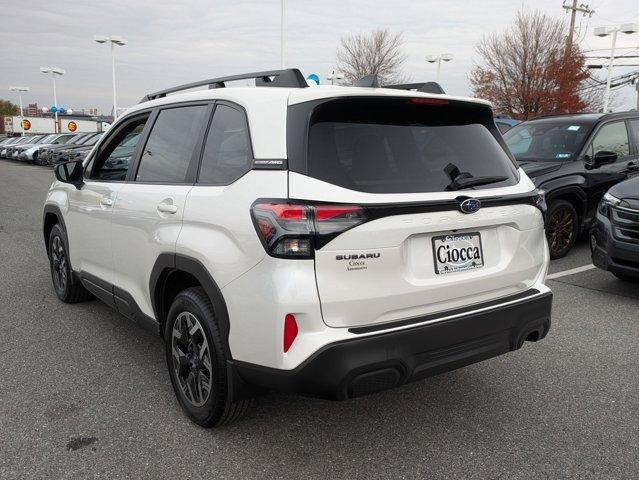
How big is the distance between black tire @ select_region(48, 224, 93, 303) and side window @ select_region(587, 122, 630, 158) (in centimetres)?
615

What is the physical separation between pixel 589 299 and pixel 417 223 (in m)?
3.59

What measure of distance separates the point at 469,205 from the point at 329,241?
2.55ft

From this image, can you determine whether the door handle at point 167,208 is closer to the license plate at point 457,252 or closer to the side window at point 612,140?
the license plate at point 457,252

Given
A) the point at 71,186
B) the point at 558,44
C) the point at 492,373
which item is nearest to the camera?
the point at 492,373

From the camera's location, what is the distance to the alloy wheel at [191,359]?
116 inches

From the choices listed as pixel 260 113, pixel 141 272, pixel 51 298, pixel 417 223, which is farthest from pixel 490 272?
pixel 51 298

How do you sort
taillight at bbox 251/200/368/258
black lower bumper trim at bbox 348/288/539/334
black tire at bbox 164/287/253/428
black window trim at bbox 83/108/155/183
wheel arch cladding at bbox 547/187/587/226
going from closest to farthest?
taillight at bbox 251/200/368/258
black lower bumper trim at bbox 348/288/539/334
black tire at bbox 164/287/253/428
black window trim at bbox 83/108/155/183
wheel arch cladding at bbox 547/187/587/226

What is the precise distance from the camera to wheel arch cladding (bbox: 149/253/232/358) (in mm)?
2693

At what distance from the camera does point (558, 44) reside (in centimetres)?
2967

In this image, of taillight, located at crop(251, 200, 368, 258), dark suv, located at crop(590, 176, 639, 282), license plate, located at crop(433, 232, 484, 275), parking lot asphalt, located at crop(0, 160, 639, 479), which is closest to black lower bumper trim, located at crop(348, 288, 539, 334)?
license plate, located at crop(433, 232, 484, 275)

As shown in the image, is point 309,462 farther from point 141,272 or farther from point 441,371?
point 141,272

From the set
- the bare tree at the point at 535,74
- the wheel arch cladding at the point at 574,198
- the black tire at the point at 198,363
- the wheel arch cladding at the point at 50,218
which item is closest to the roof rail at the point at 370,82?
the black tire at the point at 198,363

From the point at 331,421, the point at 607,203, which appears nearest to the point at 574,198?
the point at 607,203

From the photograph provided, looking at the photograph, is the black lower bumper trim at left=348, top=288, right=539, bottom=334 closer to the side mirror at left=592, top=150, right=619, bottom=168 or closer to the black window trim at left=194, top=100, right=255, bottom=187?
the black window trim at left=194, top=100, right=255, bottom=187
